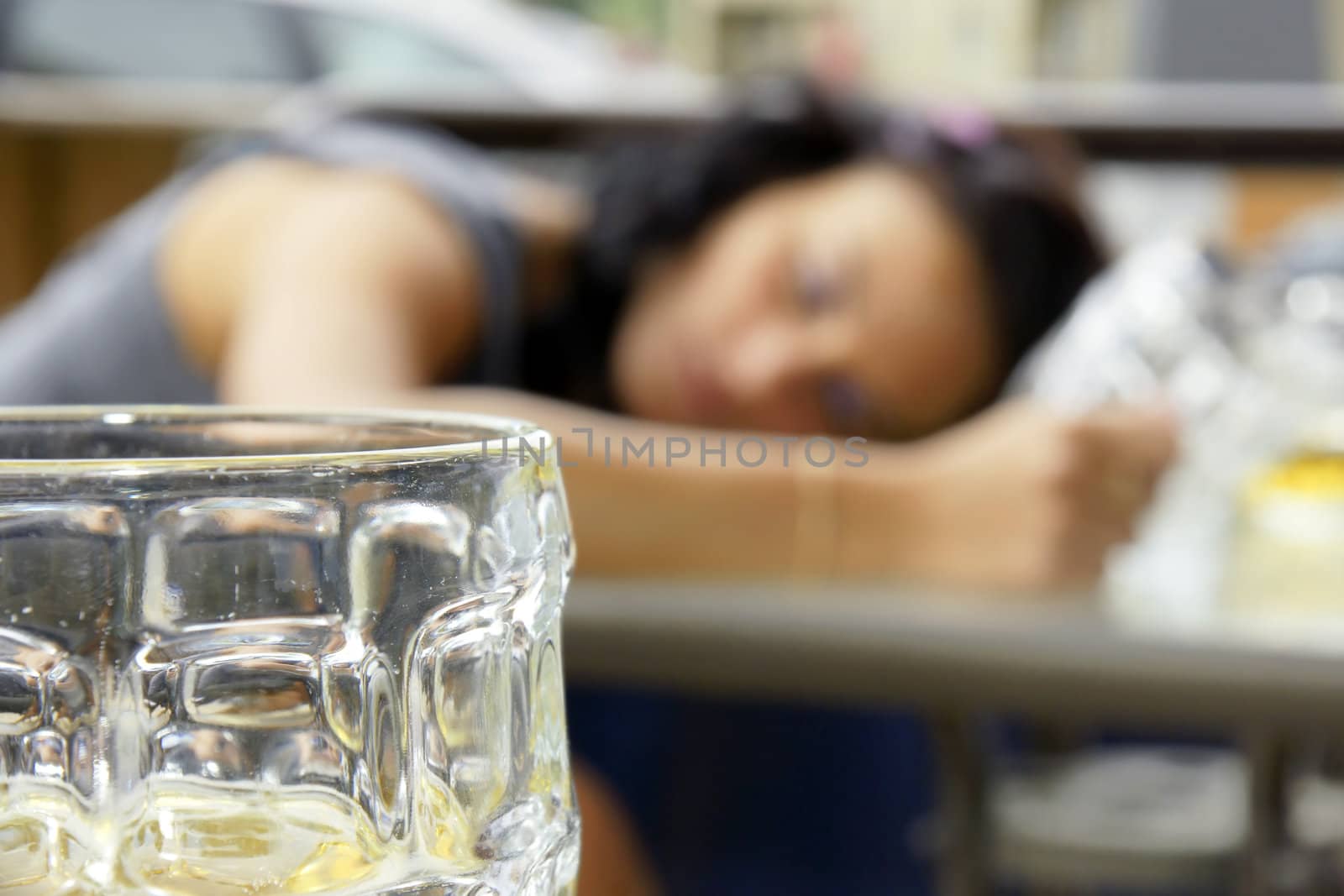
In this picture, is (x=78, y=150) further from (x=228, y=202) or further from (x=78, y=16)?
(x=78, y=16)

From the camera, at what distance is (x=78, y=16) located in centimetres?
258

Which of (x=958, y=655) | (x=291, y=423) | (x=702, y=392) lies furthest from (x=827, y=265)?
(x=291, y=423)

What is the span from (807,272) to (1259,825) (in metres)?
0.48

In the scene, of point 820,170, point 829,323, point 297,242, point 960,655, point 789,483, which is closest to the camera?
Result: point 960,655

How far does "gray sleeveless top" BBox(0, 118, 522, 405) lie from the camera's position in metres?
1.01

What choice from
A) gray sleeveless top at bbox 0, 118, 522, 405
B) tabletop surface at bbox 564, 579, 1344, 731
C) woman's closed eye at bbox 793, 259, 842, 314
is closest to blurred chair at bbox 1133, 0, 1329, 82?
woman's closed eye at bbox 793, 259, 842, 314

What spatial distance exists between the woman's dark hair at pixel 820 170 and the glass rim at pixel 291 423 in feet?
3.12

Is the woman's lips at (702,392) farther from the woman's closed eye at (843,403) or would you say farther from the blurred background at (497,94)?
the blurred background at (497,94)

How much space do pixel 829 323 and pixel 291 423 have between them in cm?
81

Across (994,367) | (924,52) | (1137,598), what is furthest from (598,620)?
(924,52)

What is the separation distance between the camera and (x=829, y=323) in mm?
955

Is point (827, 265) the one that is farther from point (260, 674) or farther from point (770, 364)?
point (260, 674)

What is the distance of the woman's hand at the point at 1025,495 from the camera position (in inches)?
23.9

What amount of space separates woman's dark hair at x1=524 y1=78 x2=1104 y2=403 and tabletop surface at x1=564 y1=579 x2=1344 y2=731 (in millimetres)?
714
